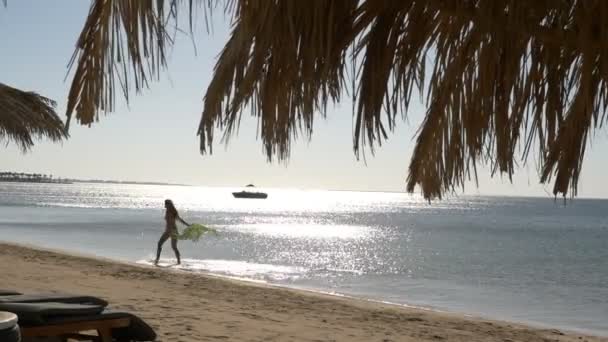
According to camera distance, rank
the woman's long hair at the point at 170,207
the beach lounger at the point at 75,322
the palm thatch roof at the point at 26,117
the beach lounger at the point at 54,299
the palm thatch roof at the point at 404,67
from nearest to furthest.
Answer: the palm thatch roof at the point at 404,67
the beach lounger at the point at 75,322
the beach lounger at the point at 54,299
the palm thatch roof at the point at 26,117
the woman's long hair at the point at 170,207

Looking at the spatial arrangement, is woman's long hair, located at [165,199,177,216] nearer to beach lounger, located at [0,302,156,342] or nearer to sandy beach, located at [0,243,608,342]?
sandy beach, located at [0,243,608,342]

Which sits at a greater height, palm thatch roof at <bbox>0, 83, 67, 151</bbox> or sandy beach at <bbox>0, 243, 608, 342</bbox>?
palm thatch roof at <bbox>0, 83, 67, 151</bbox>

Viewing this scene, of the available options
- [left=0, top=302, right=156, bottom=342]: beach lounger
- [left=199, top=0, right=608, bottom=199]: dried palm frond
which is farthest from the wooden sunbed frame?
[left=199, top=0, right=608, bottom=199]: dried palm frond

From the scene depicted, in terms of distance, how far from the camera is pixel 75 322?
3391 millimetres

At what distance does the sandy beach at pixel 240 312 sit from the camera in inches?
251

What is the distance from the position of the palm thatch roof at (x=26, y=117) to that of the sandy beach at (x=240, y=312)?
1843 mm

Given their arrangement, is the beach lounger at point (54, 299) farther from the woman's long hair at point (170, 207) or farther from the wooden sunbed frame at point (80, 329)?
the woman's long hair at point (170, 207)

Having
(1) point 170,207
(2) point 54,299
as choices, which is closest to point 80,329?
(2) point 54,299

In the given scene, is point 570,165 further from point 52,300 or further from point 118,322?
point 52,300

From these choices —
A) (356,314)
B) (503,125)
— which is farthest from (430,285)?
(503,125)

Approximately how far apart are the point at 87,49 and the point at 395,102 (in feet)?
2.36

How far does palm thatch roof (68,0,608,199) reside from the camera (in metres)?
1.29

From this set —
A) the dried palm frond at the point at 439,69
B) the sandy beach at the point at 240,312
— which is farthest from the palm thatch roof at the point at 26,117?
the dried palm frond at the point at 439,69

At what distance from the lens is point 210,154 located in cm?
150
